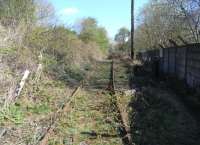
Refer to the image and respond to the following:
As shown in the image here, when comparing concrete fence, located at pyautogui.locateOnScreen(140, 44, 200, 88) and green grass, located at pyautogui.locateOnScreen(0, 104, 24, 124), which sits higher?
concrete fence, located at pyautogui.locateOnScreen(140, 44, 200, 88)

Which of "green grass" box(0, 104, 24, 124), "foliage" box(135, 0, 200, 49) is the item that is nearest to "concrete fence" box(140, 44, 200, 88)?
"foliage" box(135, 0, 200, 49)

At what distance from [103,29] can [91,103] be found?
4139 inches

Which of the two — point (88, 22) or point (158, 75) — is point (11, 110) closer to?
point (158, 75)

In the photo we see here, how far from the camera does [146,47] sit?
73188 mm

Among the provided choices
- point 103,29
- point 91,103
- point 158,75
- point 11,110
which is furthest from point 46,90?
point 103,29

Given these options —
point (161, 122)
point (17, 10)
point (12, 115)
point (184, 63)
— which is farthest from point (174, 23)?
point (12, 115)

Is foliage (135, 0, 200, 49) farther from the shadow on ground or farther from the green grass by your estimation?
the green grass

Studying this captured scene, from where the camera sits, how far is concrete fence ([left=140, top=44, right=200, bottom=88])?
17359 mm

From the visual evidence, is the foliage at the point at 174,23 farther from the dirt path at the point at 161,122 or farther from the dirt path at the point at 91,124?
→ the dirt path at the point at 91,124

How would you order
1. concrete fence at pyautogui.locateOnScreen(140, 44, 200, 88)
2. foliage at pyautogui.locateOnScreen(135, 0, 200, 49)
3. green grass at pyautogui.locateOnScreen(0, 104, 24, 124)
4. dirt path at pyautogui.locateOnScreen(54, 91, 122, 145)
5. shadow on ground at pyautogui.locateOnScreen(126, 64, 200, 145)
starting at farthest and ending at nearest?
foliage at pyautogui.locateOnScreen(135, 0, 200, 49), concrete fence at pyautogui.locateOnScreen(140, 44, 200, 88), green grass at pyautogui.locateOnScreen(0, 104, 24, 124), shadow on ground at pyautogui.locateOnScreen(126, 64, 200, 145), dirt path at pyautogui.locateOnScreen(54, 91, 122, 145)

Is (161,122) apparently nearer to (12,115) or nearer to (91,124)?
(91,124)

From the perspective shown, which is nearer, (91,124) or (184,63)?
(91,124)

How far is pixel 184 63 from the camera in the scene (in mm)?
20750

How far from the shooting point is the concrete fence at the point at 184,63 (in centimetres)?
1736
